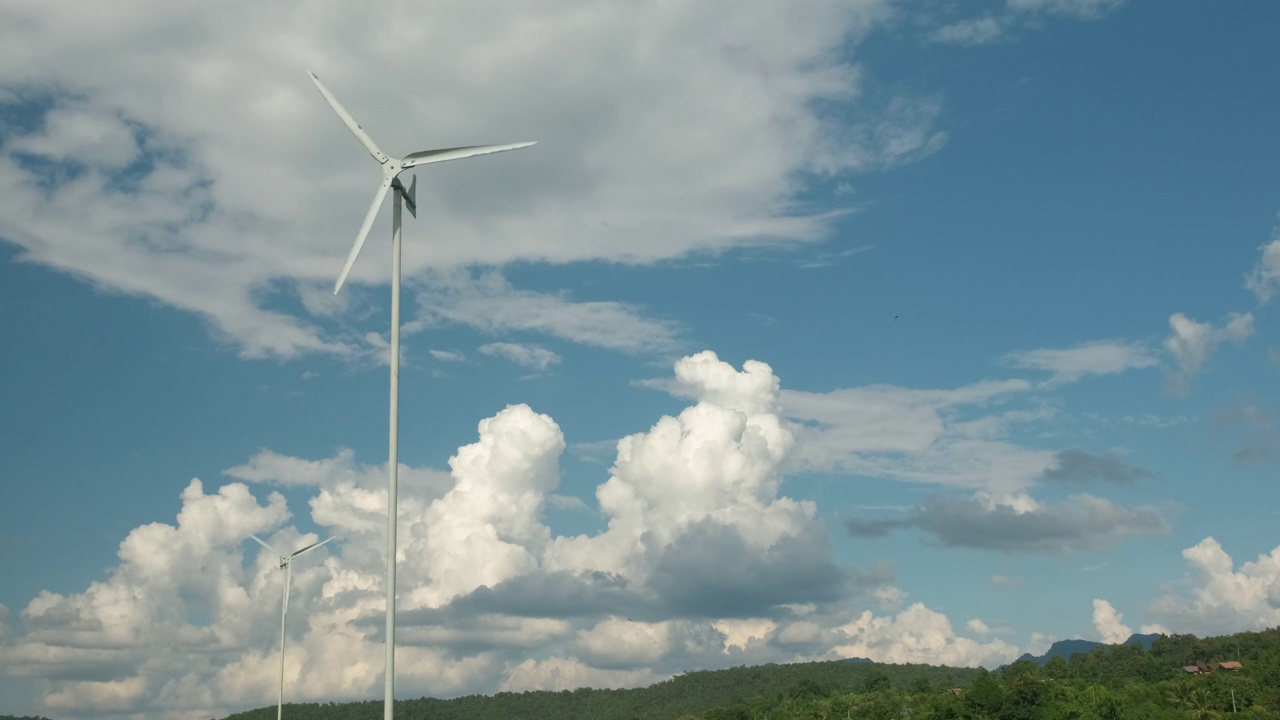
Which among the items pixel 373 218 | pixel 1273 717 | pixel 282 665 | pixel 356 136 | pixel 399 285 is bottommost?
pixel 1273 717

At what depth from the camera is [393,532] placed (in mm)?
42906

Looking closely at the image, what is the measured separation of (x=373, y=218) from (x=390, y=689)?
23.3m

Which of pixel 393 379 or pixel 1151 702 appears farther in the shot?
pixel 1151 702

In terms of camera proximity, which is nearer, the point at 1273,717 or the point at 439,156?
the point at 439,156

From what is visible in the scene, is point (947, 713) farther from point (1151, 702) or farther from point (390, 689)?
point (390, 689)

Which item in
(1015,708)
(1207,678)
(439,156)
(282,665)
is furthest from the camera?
(1207,678)

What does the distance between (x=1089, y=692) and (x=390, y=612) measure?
173274 millimetres

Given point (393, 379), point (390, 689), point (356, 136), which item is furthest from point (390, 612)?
point (356, 136)

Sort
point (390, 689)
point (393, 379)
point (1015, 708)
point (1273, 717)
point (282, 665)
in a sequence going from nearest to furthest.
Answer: point (390, 689), point (393, 379), point (282, 665), point (1273, 717), point (1015, 708)

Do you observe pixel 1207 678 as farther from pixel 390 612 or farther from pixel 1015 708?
pixel 390 612

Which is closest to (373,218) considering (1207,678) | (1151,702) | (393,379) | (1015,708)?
(393,379)

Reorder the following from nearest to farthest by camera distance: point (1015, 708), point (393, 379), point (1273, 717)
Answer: point (393, 379) → point (1273, 717) → point (1015, 708)

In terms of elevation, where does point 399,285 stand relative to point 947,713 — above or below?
above

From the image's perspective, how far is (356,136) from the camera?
56.4m
